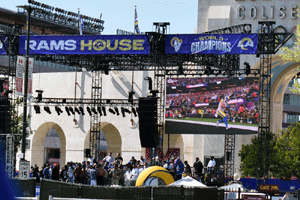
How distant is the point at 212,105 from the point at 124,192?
26.9 meters

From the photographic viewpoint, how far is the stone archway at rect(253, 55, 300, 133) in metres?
41.9

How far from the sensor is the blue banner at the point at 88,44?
104 ft

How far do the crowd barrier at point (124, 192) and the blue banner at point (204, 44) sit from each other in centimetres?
1767

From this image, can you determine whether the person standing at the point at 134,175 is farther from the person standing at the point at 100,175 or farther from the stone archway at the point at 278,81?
the stone archway at the point at 278,81

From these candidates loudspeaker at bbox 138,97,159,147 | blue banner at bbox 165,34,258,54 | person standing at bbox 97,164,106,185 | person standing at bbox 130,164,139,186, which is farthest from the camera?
loudspeaker at bbox 138,97,159,147

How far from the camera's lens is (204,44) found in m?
31.2

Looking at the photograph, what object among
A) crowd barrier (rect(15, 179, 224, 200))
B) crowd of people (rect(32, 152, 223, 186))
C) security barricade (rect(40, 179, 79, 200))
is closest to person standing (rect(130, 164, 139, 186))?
crowd of people (rect(32, 152, 223, 186))

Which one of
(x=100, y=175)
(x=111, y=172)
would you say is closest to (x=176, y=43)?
(x=111, y=172)

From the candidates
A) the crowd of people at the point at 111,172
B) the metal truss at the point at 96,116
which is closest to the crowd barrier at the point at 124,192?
the crowd of people at the point at 111,172

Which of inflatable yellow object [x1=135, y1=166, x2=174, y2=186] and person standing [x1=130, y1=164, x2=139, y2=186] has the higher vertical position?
inflatable yellow object [x1=135, y1=166, x2=174, y2=186]

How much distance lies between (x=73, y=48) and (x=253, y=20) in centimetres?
1581

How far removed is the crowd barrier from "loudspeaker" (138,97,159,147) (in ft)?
58.9

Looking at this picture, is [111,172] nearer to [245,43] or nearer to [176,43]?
[176,43]

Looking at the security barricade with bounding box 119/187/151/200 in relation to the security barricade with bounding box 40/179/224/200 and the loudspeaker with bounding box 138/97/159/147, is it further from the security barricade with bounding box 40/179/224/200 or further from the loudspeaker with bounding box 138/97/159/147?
the loudspeaker with bounding box 138/97/159/147
